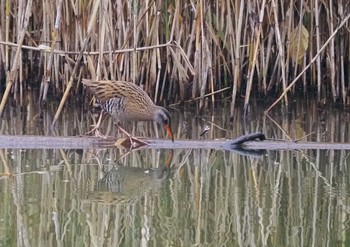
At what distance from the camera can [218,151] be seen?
24.0ft

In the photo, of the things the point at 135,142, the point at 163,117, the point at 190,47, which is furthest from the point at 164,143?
the point at 190,47

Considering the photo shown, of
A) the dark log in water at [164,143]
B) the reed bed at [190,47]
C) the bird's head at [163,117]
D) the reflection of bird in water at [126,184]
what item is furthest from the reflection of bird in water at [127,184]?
the reed bed at [190,47]

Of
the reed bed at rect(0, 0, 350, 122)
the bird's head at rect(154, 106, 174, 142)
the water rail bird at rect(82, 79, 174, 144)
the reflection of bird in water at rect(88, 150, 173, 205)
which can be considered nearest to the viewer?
the reflection of bird in water at rect(88, 150, 173, 205)

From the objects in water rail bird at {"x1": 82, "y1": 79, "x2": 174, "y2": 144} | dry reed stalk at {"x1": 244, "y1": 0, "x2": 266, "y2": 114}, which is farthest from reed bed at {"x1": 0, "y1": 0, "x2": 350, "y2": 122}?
water rail bird at {"x1": 82, "y1": 79, "x2": 174, "y2": 144}

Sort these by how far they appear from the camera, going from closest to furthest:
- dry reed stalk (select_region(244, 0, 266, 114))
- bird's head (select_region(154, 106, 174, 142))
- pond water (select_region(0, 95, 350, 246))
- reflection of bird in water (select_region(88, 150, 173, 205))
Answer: pond water (select_region(0, 95, 350, 246)) < reflection of bird in water (select_region(88, 150, 173, 205)) < bird's head (select_region(154, 106, 174, 142)) < dry reed stalk (select_region(244, 0, 266, 114))

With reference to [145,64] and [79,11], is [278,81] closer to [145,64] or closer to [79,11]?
[145,64]

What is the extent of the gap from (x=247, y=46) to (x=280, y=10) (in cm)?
56

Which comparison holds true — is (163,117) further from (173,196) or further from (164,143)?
(173,196)

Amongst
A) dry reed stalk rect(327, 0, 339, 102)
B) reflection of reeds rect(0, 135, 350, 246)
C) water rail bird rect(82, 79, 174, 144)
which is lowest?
reflection of reeds rect(0, 135, 350, 246)

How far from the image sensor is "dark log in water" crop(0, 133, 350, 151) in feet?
23.8

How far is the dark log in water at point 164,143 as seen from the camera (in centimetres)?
724

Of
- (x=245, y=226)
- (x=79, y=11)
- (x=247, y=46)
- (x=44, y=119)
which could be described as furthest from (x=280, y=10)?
(x=245, y=226)

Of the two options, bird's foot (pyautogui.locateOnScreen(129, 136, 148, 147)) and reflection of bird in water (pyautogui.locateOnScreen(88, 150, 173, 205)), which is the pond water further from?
bird's foot (pyautogui.locateOnScreen(129, 136, 148, 147))

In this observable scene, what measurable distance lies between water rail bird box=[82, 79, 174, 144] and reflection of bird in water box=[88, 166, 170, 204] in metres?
1.39
